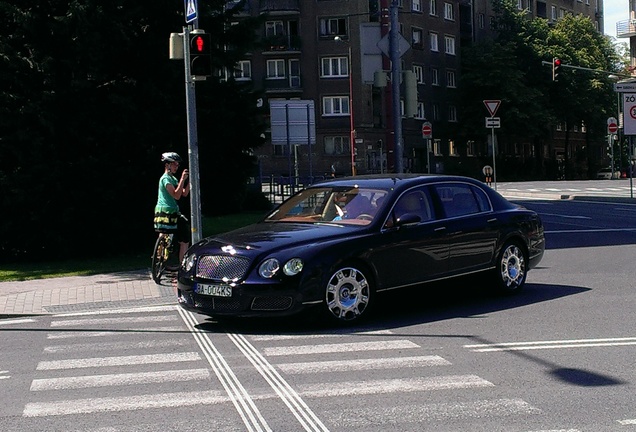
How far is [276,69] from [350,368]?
204 feet

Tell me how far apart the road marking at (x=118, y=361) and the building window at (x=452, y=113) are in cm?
7071

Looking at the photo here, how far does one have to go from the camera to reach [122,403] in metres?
6.79

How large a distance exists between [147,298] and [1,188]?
19.7ft

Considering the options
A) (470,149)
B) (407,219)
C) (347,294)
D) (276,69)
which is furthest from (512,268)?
(470,149)

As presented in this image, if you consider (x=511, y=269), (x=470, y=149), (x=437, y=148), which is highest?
(x=437, y=148)

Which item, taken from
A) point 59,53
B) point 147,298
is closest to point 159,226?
point 147,298

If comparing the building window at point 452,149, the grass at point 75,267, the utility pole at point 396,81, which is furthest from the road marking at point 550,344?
the building window at point 452,149

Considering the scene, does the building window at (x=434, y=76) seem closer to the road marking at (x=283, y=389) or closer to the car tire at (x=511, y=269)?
the car tire at (x=511, y=269)

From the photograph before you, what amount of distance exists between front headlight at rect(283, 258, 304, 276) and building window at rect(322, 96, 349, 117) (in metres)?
59.2

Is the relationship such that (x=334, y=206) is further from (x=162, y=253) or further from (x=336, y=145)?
(x=336, y=145)

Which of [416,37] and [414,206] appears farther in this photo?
[416,37]

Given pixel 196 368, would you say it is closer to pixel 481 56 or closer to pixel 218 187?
pixel 218 187

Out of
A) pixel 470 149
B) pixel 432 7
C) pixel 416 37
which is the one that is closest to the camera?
pixel 416 37

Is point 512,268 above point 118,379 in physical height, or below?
above
